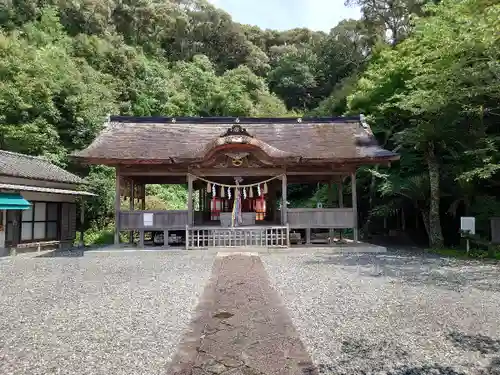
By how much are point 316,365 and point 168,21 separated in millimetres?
Answer: 43444

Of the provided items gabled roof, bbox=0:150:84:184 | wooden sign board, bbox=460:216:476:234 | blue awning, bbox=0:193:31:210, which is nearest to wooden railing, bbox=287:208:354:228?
wooden sign board, bbox=460:216:476:234

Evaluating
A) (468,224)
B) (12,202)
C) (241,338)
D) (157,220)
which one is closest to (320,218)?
(468,224)

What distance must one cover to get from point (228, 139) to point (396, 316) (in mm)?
8471

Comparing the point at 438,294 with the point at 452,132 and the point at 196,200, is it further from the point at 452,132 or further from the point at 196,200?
the point at 196,200

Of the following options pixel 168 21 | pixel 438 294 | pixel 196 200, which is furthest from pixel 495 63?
pixel 168 21

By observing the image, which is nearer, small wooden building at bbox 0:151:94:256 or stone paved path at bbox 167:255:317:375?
stone paved path at bbox 167:255:317:375

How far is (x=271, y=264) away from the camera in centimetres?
980

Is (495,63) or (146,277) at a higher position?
(495,63)

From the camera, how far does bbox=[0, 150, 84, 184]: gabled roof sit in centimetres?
1393

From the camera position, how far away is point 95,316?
5.19 m

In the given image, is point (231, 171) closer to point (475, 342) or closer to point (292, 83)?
point (475, 342)

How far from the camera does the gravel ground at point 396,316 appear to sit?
3.63 meters

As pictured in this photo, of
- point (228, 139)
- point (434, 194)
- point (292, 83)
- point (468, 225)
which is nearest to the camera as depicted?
point (468, 225)

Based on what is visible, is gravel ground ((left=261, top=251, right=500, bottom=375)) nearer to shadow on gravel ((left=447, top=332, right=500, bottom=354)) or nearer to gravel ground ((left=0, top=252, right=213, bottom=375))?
shadow on gravel ((left=447, top=332, right=500, bottom=354))
